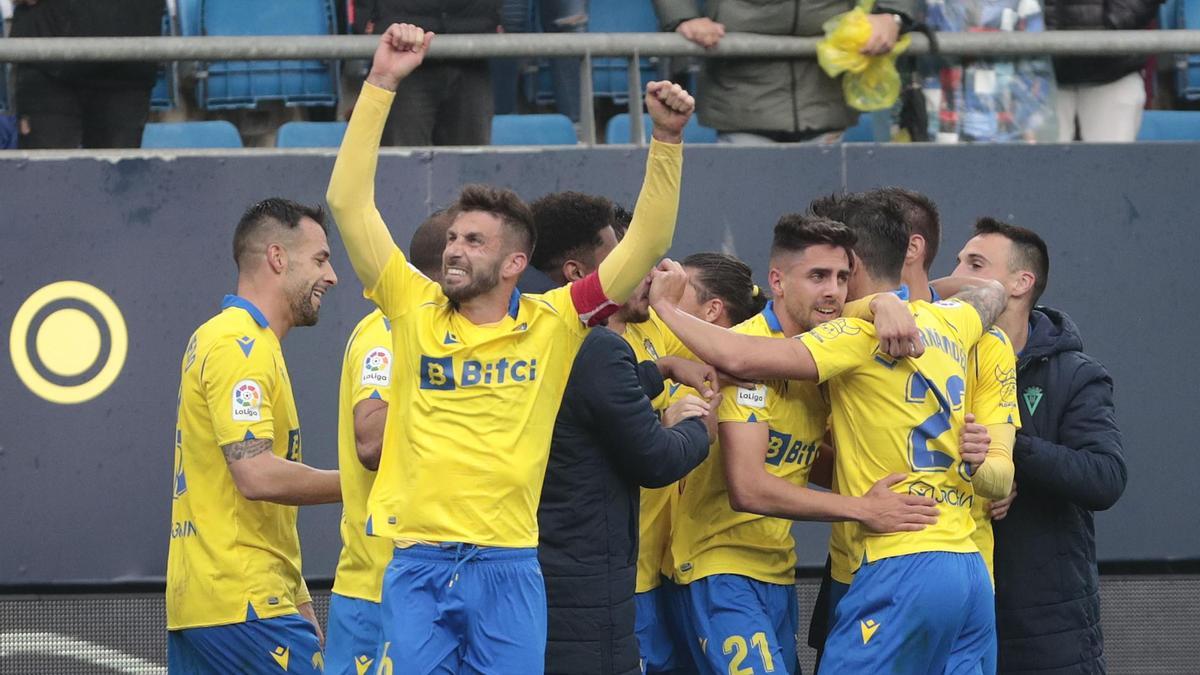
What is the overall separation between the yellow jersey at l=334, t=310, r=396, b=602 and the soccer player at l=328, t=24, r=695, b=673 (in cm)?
40

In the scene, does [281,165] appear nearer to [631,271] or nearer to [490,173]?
[490,173]

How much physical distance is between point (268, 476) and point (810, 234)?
1913 mm

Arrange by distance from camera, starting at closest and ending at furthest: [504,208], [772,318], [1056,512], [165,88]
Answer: [504,208], [772,318], [1056,512], [165,88]

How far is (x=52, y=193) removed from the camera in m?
7.89

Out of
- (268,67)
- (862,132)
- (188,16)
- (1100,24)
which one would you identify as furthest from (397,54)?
(1100,24)

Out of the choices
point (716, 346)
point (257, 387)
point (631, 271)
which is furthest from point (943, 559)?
point (257, 387)

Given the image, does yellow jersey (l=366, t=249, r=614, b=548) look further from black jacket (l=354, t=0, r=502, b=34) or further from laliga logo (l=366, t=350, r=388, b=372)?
black jacket (l=354, t=0, r=502, b=34)

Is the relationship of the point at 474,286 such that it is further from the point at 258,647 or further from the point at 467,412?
the point at 258,647

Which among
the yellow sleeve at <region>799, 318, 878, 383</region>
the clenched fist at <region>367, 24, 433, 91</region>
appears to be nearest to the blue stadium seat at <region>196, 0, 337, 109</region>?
the clenched fist at <region>367, 24, 433, 91</region>

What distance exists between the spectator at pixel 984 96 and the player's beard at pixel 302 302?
391 cm

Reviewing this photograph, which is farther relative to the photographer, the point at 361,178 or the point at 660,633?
the point at 660,633

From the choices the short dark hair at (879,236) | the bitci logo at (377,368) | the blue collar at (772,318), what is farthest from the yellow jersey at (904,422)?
the bitci logo at (377,368)

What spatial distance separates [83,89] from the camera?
8203mm

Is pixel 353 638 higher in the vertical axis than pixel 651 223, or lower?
lower
